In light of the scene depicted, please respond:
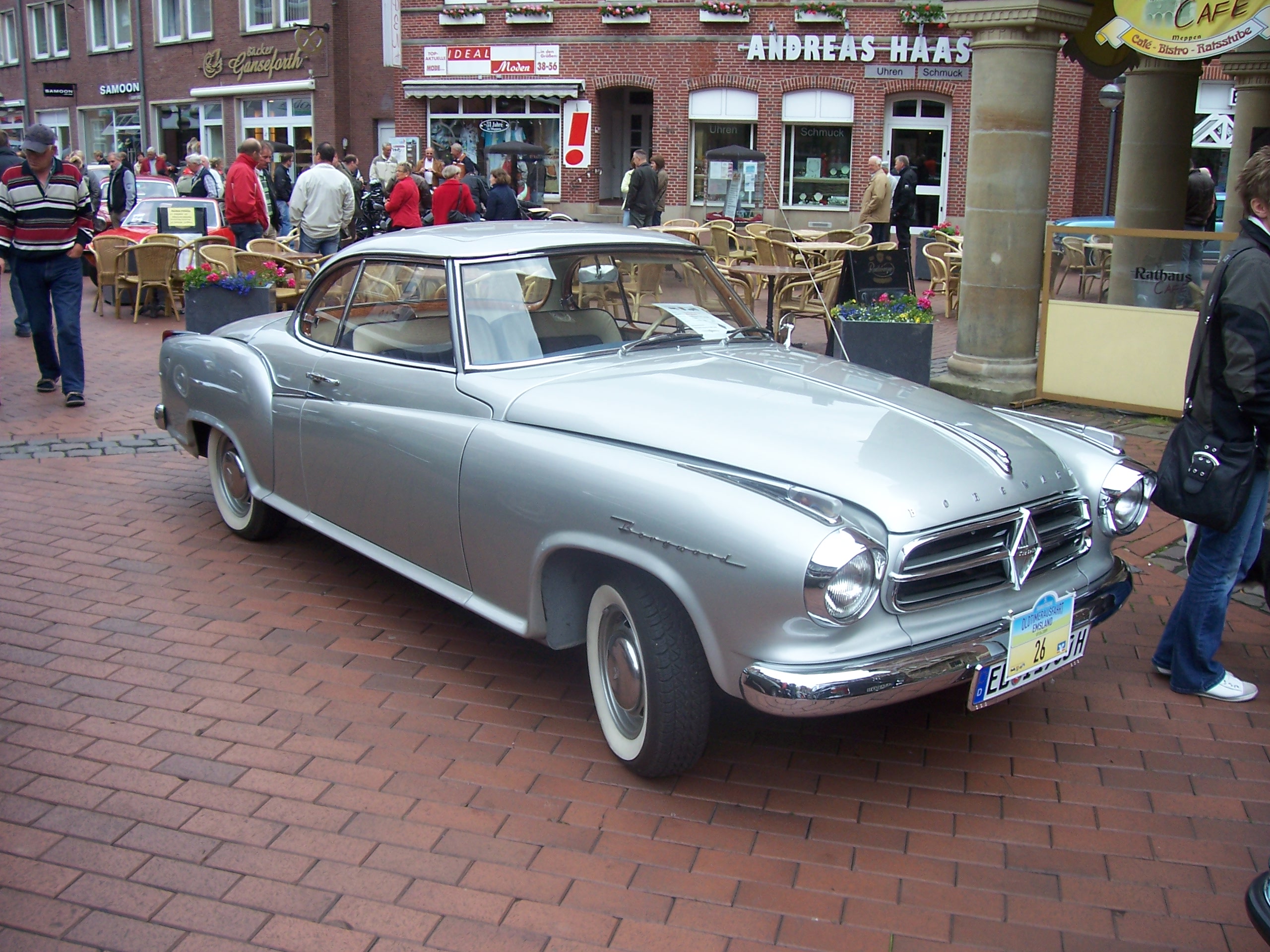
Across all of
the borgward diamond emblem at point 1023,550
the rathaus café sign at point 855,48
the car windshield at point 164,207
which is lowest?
the borgward diamond emblem at point 1023,550

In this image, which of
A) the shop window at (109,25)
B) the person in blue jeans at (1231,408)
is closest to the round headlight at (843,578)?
the person in blue jeans at (1231,408)

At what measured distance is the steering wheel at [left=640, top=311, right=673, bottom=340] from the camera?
14.4 feet

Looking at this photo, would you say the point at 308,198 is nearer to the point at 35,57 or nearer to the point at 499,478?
the point at 499,478

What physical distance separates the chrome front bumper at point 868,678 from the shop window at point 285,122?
102 ft

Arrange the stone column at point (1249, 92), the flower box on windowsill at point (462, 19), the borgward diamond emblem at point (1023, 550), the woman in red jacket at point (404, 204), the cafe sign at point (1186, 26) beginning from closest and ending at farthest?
the borgward diamond emblem at point (1023, 550) < the cafe sign at point (1186, 26) < the stone column at point (1249, 92) < the woman in red jacket at point (404, 204) < the flower box on windowsill at point (462, 19)

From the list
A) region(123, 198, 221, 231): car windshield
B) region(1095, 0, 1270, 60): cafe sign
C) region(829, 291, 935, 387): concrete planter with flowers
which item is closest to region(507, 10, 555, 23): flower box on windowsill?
region(123, 198, 221, 231): car windshield

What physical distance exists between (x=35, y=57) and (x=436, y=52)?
22462 mm

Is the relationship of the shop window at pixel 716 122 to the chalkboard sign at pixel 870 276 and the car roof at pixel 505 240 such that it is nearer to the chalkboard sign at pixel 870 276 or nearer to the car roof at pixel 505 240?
the chalkboard sign at pixel 870 276

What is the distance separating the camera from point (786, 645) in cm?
299

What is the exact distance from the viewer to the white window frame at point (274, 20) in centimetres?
3122

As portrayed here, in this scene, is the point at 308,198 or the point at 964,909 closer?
the point at 964,909

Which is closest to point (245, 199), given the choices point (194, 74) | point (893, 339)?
point (893, 339)

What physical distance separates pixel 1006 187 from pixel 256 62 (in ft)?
95.8

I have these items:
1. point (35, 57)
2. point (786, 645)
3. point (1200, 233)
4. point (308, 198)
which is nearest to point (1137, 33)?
point (1200, 233)
